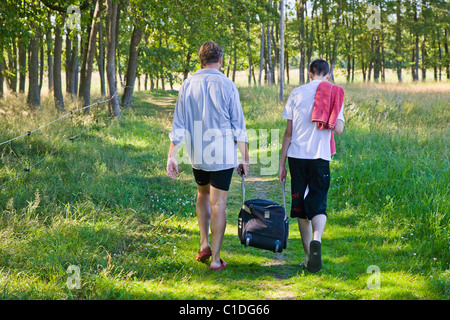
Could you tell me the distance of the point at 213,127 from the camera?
13.7 ft

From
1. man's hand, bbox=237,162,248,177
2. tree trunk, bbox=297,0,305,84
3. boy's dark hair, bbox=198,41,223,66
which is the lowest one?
man's hand, bbox=237,162,248,177

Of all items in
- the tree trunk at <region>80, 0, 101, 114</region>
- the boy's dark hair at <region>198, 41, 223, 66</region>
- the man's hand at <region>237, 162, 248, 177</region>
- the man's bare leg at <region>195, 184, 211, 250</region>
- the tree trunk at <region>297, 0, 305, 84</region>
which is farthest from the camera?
the tree trunk at <region>297, 0, 305, 84</region>

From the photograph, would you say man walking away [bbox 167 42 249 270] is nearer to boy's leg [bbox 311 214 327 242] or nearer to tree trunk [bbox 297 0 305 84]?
boy's leg [bbox 311 214 327 242]

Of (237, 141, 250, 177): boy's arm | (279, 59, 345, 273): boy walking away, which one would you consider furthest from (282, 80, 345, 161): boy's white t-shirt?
(237, 141, 250, 177): boy's arm

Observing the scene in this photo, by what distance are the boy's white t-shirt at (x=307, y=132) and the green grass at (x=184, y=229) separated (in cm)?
129

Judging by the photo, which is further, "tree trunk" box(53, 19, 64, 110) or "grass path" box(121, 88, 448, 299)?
"tree trunk" box(53, 19, 64, 110)

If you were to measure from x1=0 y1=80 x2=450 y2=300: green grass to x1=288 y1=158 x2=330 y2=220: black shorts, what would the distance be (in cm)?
70

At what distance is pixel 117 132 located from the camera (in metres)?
11.6

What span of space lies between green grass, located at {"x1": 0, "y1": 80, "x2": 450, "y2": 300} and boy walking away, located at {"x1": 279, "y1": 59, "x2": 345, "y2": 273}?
626 millimetres

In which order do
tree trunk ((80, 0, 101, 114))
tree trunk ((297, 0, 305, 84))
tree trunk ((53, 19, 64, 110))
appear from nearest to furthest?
tree trunk ((80, 0, 101, 114)) → tree trunk ((53, 19, 64, 110)) → tree trunk ((297, 0, 305, 84))

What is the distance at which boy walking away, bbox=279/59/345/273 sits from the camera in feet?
13.6

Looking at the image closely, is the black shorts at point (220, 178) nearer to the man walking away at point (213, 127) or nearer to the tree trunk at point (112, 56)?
the man walking away at point (213, 127)

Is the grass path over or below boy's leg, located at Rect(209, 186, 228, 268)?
below

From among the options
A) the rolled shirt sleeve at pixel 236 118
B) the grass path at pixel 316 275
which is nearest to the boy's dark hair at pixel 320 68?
the rolled shirt sleeve at pixel 236 118
